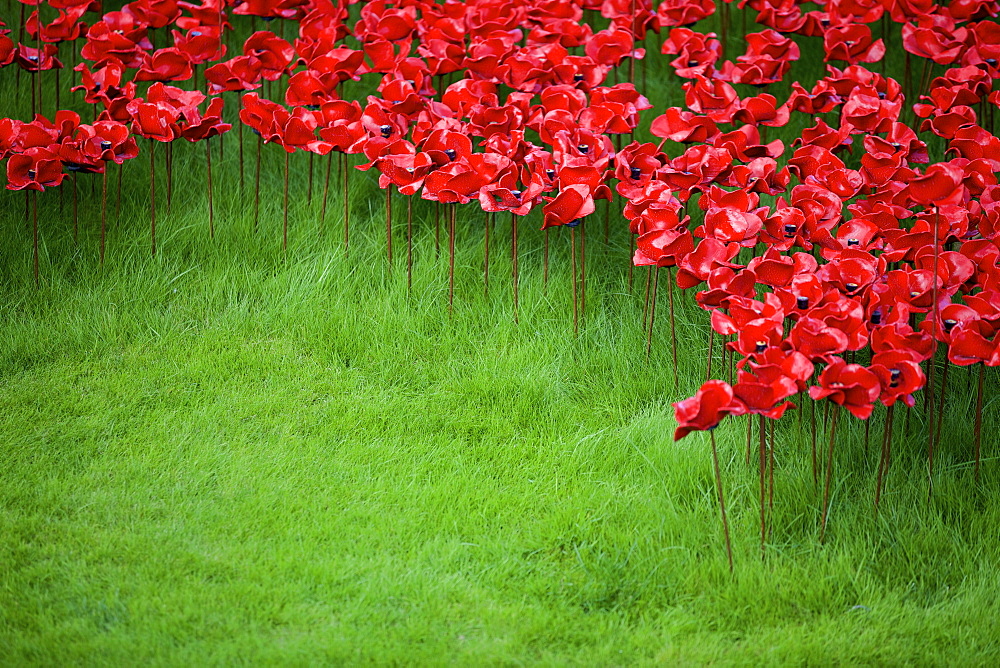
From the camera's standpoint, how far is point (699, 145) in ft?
9.84

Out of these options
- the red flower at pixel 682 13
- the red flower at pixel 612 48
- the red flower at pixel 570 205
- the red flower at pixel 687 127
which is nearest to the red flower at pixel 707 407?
the red flower at pixel 570 205

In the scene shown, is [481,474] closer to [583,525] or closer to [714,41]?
[583,525]

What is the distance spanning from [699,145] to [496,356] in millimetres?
873

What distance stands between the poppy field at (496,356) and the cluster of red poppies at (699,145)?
13 mm

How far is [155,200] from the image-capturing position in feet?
11.4

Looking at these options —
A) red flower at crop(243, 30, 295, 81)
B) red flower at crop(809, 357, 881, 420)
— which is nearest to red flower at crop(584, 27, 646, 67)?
red flower at crop(243, 30, 295, 81)

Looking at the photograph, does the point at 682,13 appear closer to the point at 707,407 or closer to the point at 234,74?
the point at 234,74

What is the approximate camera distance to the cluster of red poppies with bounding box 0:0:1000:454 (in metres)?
2.26

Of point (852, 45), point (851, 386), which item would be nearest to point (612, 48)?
point (852, 45)

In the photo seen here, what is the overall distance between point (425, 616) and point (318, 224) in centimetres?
161

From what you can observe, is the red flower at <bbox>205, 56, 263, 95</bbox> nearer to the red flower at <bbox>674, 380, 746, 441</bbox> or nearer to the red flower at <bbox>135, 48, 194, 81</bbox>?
the red flower at <bbox>135, 48, 194, 81</bbox>

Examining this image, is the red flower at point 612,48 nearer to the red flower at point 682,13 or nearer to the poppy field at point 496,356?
the poppy field at point 496,356

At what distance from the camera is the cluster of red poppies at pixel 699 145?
2.26 meters

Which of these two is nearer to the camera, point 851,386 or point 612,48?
point 851,386
